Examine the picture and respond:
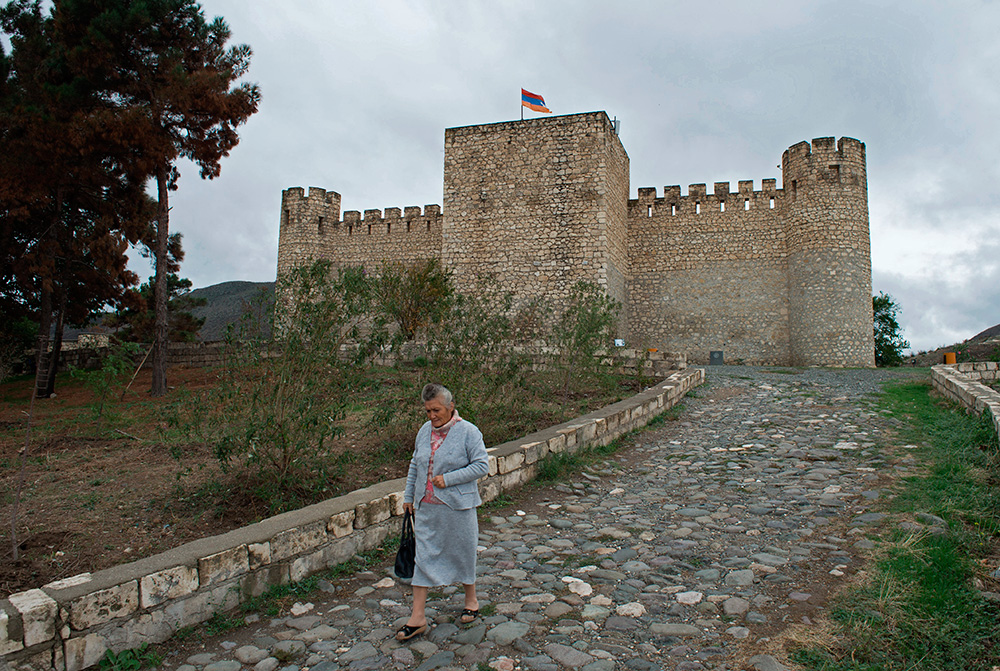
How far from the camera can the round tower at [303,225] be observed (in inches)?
982

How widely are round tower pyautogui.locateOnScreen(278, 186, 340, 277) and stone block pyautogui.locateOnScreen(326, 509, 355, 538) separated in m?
22.2

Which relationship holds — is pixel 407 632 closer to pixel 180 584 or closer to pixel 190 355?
pixel 180 584

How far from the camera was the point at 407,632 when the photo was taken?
2.96 meters

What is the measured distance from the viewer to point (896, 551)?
3.67 metres

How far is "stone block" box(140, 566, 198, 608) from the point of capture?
292cm

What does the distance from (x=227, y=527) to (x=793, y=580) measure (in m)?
3.70

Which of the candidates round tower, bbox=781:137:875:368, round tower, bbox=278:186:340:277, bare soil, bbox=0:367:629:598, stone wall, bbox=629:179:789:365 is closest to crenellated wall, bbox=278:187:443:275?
round tower, bbox=278:186:340:277

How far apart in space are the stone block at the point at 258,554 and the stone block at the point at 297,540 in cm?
4

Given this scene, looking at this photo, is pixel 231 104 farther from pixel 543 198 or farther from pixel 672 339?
pixel 672 339

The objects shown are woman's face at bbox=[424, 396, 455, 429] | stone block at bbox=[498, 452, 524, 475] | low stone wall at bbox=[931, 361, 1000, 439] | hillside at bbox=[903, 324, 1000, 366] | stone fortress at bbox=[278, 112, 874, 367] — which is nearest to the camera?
woman's face at bbox=[424, 396, 455, 429]

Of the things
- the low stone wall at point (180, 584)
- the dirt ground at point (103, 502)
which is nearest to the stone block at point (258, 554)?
the low stone wall at point (180, 584)

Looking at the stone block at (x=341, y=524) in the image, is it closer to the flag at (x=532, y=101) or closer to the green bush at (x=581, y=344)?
the green bush at (x=581, y=344)

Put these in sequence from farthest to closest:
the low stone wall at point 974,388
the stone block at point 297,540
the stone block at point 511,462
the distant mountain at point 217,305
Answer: the distant mountain at point 217,305 → the low stone wall at point 974,388 → the stone block at point 511,462 → the stone block at point 297,540

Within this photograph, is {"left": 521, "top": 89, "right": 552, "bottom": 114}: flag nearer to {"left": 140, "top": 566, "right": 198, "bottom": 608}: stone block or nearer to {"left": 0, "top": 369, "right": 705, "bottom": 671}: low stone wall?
{"left": 0, "top": 369, "right": 705, "bottom": 671}: low stone wall
